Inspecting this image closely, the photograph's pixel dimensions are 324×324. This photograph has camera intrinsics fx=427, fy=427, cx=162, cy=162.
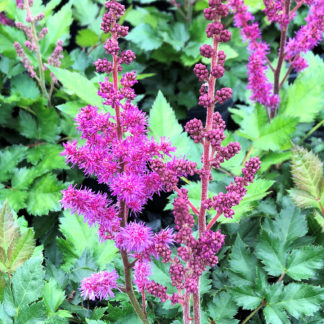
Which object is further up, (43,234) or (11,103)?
(11,103)

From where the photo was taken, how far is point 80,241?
157 cm

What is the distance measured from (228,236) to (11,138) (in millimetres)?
1251

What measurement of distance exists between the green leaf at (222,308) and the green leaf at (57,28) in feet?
5.14

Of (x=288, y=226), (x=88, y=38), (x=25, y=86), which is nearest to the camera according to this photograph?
(x=288, y=226)

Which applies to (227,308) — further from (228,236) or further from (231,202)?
(231,202)

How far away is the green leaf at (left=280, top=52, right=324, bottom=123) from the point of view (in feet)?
6.14

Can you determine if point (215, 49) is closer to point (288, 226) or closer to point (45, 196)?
point (288, 226)

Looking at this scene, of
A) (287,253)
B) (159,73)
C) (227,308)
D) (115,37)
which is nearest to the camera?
(115,37)

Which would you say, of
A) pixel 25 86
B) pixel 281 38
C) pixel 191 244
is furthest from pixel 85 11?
pixel 191 244

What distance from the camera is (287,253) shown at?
57.6 inches

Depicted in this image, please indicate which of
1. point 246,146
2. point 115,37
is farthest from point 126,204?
point 246,146

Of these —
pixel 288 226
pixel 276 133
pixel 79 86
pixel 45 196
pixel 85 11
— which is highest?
pixel 85 11

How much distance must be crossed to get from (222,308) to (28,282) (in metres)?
0.60

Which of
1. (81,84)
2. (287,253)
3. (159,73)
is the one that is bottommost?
(287,253)
